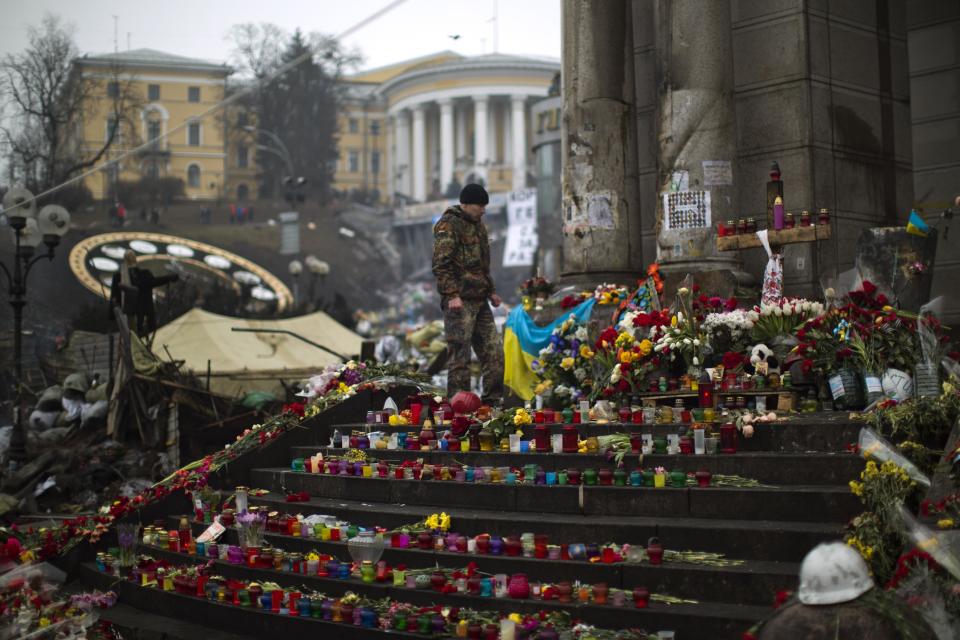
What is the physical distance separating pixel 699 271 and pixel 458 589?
19.4 ft

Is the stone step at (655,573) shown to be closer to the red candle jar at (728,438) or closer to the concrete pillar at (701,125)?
the red candle jar at (728,438)

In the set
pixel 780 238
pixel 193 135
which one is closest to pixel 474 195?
pixel 780 238

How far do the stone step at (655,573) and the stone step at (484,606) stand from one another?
11 centimetres

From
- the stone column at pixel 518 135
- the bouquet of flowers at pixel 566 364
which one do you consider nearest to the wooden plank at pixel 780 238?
the bouquet of flowers at pixel 566 364

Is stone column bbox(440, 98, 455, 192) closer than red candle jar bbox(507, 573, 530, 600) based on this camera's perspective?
No

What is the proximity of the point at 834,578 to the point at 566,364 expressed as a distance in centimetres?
784

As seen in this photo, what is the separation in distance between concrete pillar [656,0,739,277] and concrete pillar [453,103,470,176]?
276ft

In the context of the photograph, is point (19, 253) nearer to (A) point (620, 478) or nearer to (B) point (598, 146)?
(B) point (598, 146)

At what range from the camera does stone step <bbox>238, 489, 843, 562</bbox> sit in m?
6.92

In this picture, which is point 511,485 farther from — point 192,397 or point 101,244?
point 101,244

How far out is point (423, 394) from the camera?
11594 millimetres

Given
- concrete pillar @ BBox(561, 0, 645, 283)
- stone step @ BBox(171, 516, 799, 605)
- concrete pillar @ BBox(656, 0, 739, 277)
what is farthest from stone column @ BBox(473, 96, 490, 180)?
stone step @ BBox(171, 516, 799, 605)

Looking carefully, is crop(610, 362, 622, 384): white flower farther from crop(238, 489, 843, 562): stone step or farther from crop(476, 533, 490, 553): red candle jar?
crop(476, 533, 490, 553): red candle jar

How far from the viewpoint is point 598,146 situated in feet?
45.5
